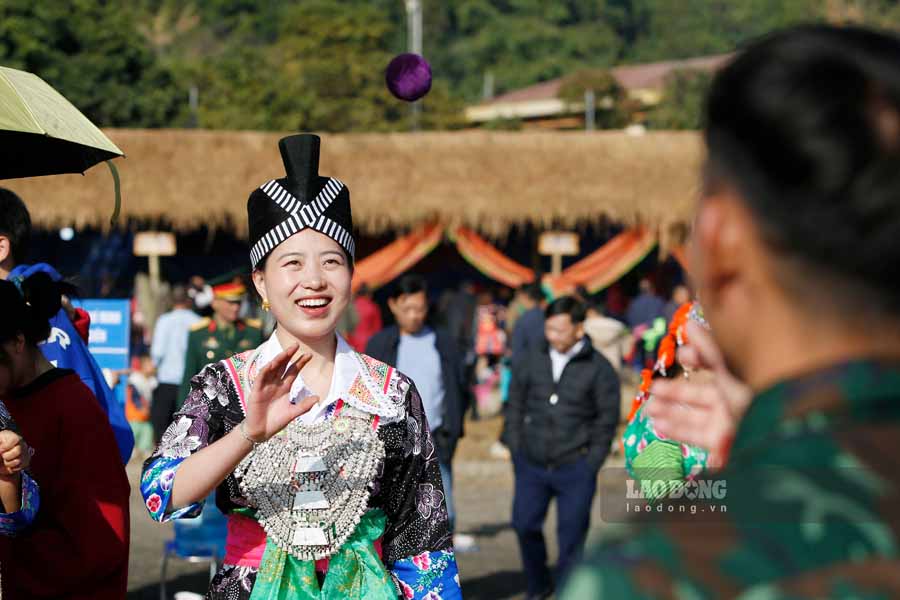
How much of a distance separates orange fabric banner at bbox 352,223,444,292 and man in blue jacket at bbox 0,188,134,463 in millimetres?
12500

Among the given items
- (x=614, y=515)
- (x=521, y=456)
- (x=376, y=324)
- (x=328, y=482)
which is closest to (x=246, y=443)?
(x=328, y=482)

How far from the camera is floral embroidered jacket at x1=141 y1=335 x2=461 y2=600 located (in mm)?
3117

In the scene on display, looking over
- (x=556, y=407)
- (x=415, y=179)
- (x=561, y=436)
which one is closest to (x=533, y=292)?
(x=556, y=407)

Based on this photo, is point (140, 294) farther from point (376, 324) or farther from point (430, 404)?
point (430, 404)

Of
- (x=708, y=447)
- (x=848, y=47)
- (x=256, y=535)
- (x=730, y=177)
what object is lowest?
(x=256, y=535)

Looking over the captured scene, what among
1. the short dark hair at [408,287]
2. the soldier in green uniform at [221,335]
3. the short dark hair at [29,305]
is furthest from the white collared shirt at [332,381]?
the soldier in green uniform at [221,335]

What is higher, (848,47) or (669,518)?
(848,47)

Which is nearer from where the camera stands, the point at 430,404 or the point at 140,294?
the point at 430,404

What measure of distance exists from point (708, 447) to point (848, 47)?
0.55m

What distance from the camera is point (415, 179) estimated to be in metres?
16.8

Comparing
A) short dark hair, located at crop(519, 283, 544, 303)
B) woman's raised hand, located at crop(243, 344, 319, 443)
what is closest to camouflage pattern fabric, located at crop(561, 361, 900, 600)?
woman's raised hand, located at crop(243, 344, 319, 443)

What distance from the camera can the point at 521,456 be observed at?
7215mm

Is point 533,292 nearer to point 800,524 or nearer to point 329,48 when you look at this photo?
point 800,524

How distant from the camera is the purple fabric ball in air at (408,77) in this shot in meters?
4.06
